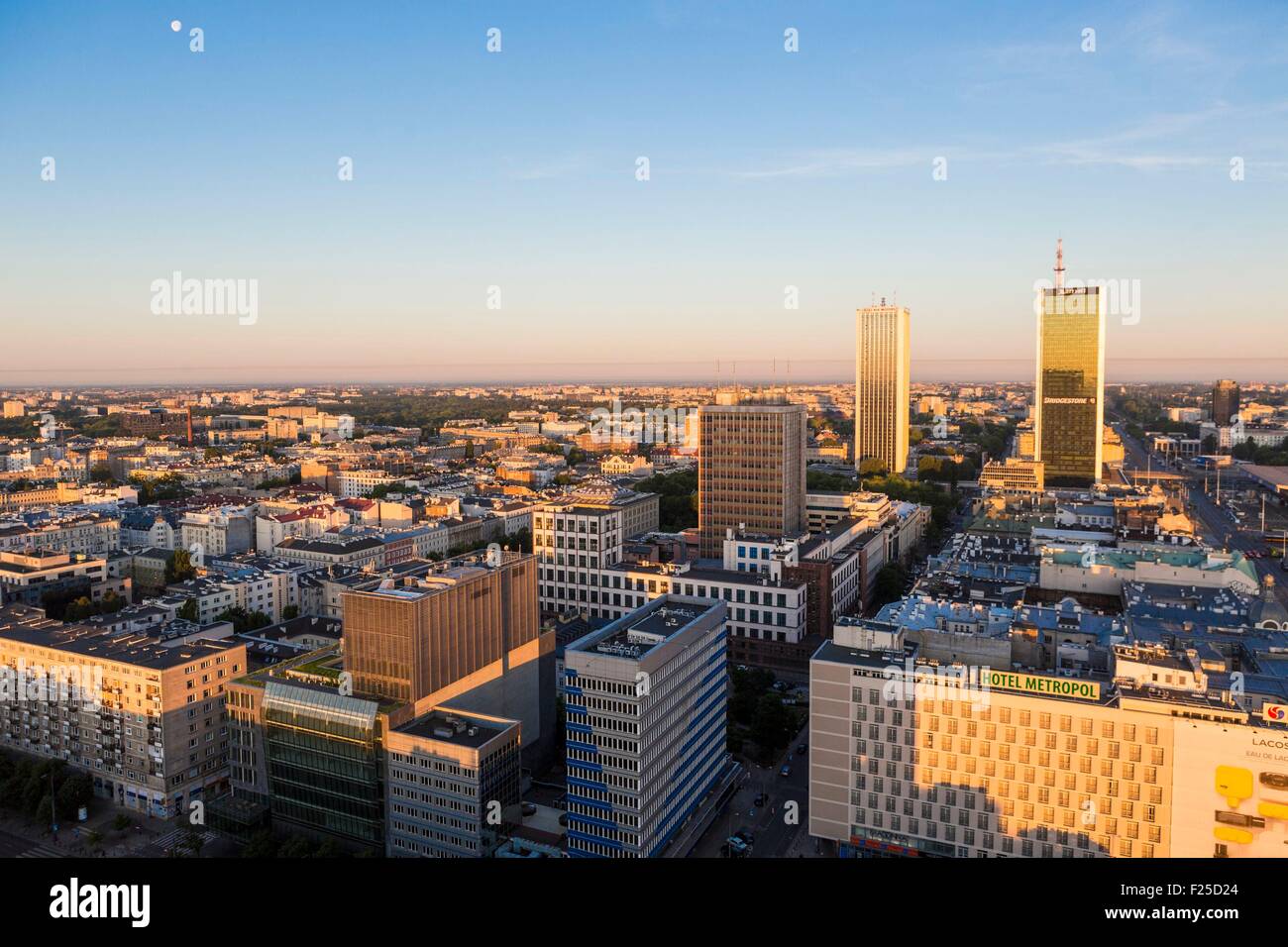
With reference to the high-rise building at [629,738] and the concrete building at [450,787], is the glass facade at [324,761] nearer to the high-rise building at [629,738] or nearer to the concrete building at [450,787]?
the concrete building at [450,787]

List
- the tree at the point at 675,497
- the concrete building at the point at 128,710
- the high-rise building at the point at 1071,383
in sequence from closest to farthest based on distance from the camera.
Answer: the concrete building at the point at 128,710, the tree at the point at 675,497, the high-rise building at the point at 1071,383

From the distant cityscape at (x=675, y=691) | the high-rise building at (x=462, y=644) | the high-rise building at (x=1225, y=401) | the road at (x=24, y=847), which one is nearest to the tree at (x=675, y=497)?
the distant cityscape at (x=675, y=691)

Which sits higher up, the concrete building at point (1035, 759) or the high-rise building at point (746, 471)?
the high-rise building at point (746, 471)

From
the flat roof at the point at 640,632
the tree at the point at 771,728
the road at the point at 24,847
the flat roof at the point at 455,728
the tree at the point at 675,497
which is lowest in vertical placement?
the road at the point at 24,847

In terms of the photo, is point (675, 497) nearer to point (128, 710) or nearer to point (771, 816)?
point (771, 816)

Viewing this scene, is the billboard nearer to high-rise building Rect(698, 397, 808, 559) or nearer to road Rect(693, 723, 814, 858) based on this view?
road Rect(693, 723, 814, 858)

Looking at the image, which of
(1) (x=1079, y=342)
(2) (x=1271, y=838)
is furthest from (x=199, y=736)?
(1) (x=1079, y=342)

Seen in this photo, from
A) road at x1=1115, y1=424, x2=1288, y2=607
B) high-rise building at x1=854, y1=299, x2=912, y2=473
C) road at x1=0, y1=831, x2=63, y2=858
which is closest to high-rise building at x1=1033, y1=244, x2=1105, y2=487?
road at x1=1115, y1=424, x2=1288, y2=607
